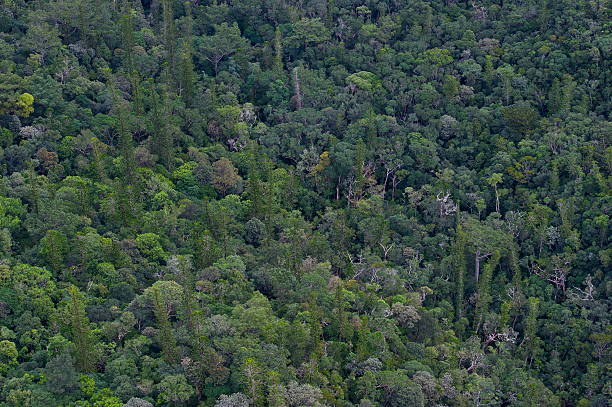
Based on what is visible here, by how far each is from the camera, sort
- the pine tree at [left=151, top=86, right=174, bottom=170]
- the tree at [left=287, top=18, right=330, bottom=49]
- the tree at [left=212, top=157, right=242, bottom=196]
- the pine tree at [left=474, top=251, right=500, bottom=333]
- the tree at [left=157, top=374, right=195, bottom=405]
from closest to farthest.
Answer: the tree at [left=157, top=374, right=195, bottom=405] < the pine tree at [left=474, top=251, right=500, bottom=333] < the tree at [left=212, top=157, right=242, bottom=196] < the pine tree at [left=151, top=86, right=174, bottom=170] < the tree at [left=287, top=18, right=330, bottom=49]

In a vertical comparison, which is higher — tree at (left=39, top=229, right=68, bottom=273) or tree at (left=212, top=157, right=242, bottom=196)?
tree at (left=39, top=229, right=68, bottom=273)

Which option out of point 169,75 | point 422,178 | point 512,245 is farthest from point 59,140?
point 512,245

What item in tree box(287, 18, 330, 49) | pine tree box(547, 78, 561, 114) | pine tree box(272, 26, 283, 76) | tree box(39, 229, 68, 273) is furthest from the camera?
tree box(287, 18, 330, 49)

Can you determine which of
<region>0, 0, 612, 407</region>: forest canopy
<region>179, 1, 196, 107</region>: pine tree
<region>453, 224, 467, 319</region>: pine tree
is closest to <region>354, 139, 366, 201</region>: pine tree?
<region>0, 0, 612, 407</region>: forest canopy

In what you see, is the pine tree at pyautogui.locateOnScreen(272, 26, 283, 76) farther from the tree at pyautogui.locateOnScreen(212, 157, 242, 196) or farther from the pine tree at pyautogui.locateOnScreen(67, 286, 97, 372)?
the pine tree at pyautogui.locateOnScreen(67, 286, 97, 372)

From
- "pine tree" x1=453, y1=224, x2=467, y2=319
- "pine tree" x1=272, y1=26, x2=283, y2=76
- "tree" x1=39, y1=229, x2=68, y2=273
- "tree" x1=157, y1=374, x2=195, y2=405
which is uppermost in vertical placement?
"pine tree" x1=272, y1=26, x2=283, y2=76

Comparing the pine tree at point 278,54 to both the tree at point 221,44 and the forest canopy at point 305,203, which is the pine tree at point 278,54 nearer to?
the forest canopy at point 305,203

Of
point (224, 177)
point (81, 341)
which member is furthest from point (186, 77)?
point (81, 341)

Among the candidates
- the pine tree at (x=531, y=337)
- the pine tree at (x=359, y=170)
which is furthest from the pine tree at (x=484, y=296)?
the pine tree at (x=359, y=170)
